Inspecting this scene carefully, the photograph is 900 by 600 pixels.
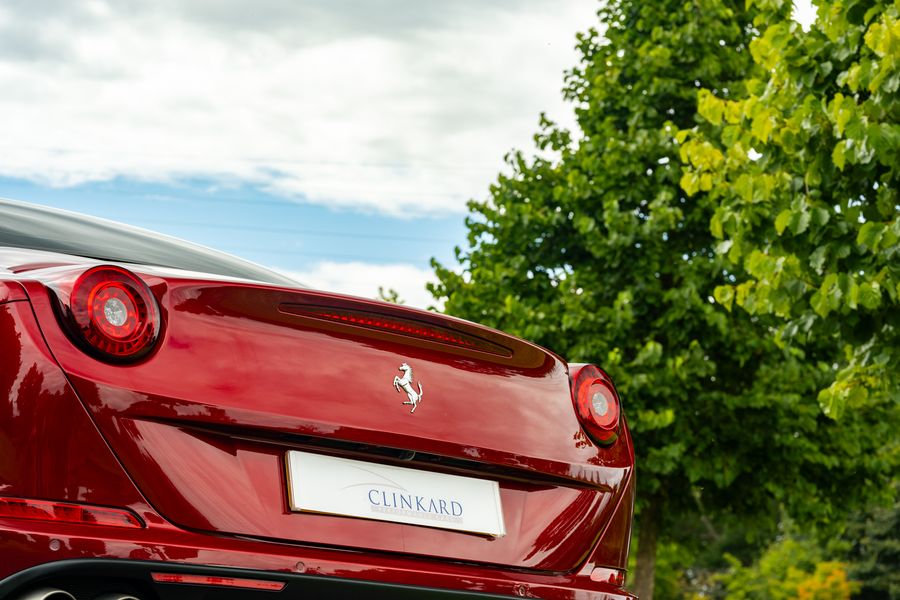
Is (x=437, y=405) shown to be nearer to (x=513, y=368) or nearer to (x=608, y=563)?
(x=513, y=368)

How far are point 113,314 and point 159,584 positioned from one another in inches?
22.4

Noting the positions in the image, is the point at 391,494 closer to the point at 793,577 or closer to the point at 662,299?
the point at 662,299

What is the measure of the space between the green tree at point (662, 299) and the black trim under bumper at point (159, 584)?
11.4 meters

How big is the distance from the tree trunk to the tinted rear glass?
12.6 metres

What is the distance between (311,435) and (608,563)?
40.4 inches

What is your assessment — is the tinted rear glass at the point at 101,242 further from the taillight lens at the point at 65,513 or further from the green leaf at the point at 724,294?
the green leaf at the point at 724,294

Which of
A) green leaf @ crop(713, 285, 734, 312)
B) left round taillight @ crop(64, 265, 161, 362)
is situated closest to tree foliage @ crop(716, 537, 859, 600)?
green leaf @ crop(713, 285, 734, 312)

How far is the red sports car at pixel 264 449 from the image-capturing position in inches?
91.0

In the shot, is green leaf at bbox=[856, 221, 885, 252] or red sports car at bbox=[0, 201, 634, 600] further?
green leaf at bbox=[856, 221, 885, 252]

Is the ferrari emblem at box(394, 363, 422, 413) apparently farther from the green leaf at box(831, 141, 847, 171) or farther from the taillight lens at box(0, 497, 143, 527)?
the green leaf at box(831, 141, 847, 171)

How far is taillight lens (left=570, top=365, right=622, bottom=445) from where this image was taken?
322 centimetres

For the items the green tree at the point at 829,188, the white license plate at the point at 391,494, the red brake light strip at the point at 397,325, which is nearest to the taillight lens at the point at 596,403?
the red brake light strip at the point at 397,325

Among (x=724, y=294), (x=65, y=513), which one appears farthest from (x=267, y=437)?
(x=724, y=294)

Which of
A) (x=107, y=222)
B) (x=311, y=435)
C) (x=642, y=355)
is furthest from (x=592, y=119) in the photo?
(x=311, y=435)
